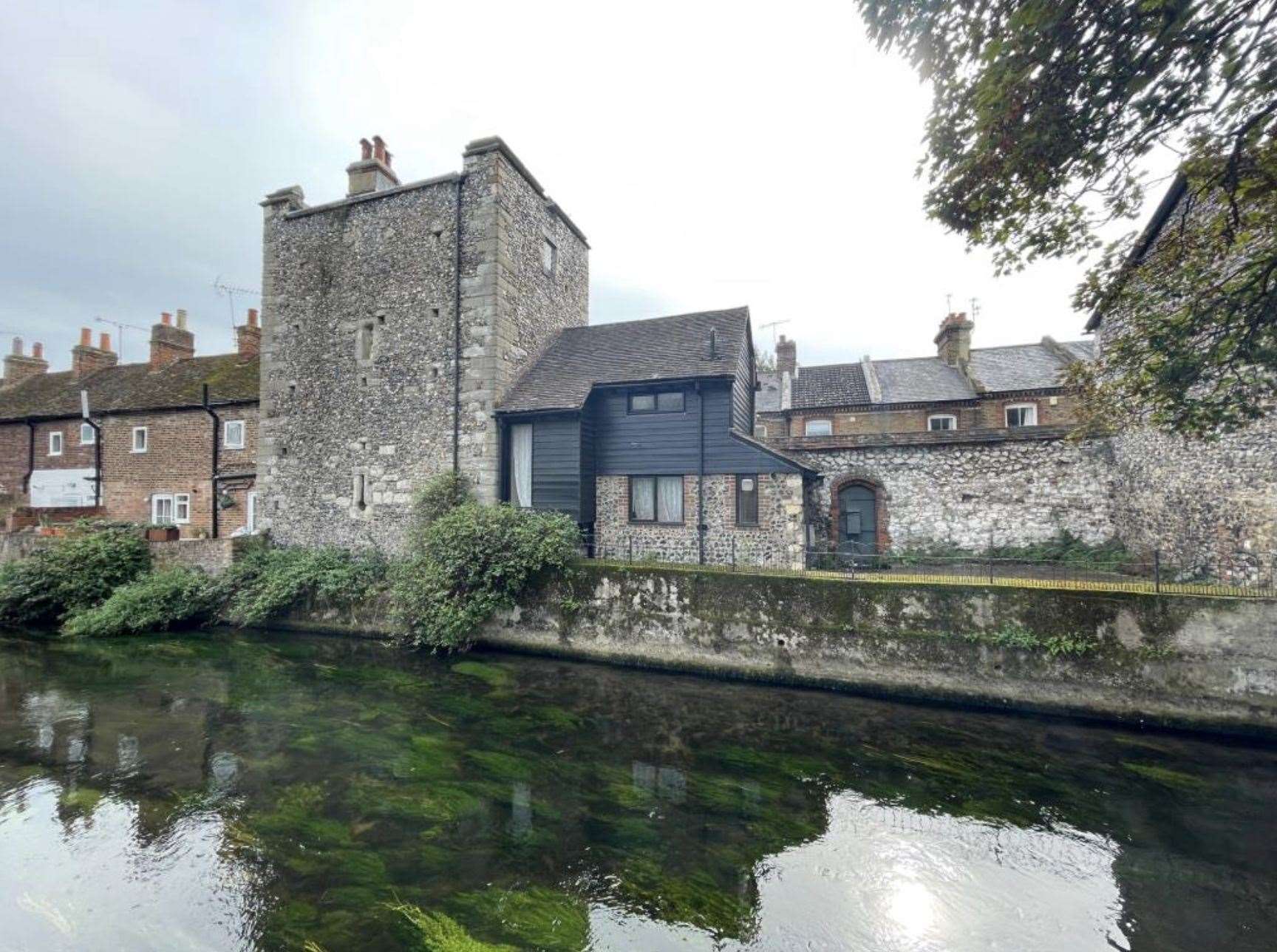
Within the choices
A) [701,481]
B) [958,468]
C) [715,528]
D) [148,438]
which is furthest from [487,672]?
[148,438]

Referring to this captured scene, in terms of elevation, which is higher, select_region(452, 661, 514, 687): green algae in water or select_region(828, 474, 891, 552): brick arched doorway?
select_region(828, 474, 891, 552): brick arched doorway

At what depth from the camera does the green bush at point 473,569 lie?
39.5 ft

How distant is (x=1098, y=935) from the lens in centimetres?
458

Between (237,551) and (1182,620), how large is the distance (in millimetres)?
20646

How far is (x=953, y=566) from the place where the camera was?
14.6 metres

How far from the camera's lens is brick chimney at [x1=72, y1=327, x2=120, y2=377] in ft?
79.4

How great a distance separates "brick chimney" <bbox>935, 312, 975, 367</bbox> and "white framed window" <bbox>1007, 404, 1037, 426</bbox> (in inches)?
115

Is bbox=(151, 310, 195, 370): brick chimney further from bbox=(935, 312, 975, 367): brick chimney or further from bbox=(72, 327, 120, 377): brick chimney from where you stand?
bbox=(935, 312, 975, 367): brick chimney

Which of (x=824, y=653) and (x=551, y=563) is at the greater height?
(x=551, y=563)

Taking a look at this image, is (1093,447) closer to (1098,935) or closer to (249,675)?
(1098,935)

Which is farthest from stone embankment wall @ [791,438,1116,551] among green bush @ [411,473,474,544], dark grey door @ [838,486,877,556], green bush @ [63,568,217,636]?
green bush @ [63,568,217,636]

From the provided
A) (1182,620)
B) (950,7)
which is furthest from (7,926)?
(1182,620)

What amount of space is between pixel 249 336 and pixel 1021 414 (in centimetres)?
3028

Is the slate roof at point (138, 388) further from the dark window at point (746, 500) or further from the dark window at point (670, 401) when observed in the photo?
the dark window at point (746, 500)
